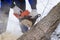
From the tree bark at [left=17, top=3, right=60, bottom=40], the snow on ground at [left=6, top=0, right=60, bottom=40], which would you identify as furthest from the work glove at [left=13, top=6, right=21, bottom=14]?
the tree bark at [left=17, top=3, right=60, bottom=40]

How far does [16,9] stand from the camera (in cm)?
164

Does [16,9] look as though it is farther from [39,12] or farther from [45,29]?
[45,29]

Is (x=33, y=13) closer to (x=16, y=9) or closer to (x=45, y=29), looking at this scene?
(x=16, y=9)

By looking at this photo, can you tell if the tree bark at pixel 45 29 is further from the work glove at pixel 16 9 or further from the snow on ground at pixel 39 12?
the work glove at pixel 16 9

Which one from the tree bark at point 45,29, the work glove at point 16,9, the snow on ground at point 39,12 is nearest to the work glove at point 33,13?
the snow on ground at point 39,12

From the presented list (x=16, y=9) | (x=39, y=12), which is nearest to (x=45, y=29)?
(x=39, y=12)

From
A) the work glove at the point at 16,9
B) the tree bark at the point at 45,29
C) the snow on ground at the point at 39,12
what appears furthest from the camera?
the work glove at the point at 16,9


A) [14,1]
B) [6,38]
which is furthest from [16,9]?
[6,38]

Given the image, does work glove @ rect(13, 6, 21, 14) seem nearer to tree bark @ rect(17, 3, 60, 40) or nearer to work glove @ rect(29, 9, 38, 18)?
work glove @ rect(29, 9, 38, 18)

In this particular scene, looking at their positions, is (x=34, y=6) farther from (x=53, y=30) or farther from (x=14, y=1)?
(x=53, y=30)

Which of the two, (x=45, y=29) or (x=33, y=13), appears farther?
(x=33, y=13)

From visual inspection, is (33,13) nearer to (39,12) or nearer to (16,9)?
(39,12)

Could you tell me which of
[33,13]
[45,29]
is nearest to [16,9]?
[33,13]

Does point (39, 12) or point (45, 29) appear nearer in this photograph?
point (45, 29)
